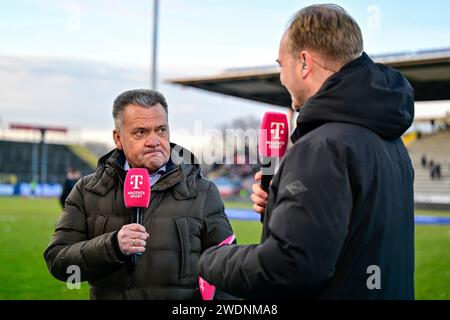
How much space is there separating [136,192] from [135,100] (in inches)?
20.7

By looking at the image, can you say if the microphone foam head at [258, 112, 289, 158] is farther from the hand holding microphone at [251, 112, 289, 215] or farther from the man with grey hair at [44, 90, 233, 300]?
the man with grey hair at [44, 90, 233, 300]

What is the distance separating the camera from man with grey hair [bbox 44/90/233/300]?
2.55 metres

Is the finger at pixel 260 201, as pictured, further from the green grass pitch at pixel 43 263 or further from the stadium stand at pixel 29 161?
the stadium stand at pixel 29 161

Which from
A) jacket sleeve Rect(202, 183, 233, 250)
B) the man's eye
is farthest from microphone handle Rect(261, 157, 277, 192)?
the man's eye

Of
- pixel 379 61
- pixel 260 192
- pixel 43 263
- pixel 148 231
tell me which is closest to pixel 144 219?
pixel 148 231

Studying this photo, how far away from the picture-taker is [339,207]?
152 cm

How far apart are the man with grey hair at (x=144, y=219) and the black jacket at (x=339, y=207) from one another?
34.9 inches

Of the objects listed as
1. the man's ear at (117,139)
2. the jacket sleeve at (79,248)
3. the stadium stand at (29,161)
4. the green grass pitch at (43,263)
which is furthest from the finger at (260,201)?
the stadium stand at (29,161)

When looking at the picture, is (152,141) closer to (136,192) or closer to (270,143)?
(136,192)

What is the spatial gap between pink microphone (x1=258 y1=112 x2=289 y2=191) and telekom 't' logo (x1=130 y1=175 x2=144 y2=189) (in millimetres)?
620

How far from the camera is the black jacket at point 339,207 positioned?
1507mm

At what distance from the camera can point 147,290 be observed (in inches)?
100

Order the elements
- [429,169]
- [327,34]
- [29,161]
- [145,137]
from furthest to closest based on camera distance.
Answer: [29,161]
[429,169]
[145,137]
[327,34]
